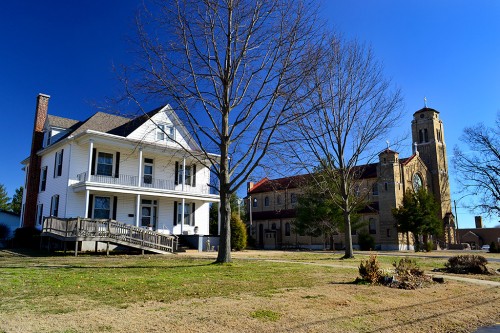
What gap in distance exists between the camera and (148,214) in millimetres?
29469

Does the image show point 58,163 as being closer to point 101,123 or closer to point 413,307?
point 101,123

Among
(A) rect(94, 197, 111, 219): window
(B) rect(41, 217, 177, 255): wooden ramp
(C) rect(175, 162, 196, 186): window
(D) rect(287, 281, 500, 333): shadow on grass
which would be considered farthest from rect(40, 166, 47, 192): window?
(D) rect(287, 281, 500, 333): shadow on grass

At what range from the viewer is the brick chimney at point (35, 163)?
2947 cm

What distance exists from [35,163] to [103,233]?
1371 centimetres

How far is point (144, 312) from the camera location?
21.2ft

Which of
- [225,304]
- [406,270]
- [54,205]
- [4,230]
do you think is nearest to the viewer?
[225,304]

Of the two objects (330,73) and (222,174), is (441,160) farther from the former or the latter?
(222,174)

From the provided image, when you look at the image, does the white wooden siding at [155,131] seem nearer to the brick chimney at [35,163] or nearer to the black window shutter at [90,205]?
the black window shutter at [90,205]

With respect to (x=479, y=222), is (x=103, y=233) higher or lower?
lower

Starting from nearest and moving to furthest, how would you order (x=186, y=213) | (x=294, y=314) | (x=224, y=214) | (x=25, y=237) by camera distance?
1. (x=294, y=314)
2. (x=224, y=214)
3. (x=25, y=237)
4. (x=186, y=213)

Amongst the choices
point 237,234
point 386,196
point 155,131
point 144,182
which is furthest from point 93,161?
point 386,196

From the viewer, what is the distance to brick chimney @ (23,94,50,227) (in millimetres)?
29469

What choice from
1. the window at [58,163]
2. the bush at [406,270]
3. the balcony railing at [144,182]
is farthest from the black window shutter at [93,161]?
the bush at [406,270]

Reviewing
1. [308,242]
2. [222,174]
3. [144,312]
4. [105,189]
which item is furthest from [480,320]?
[308,242]
